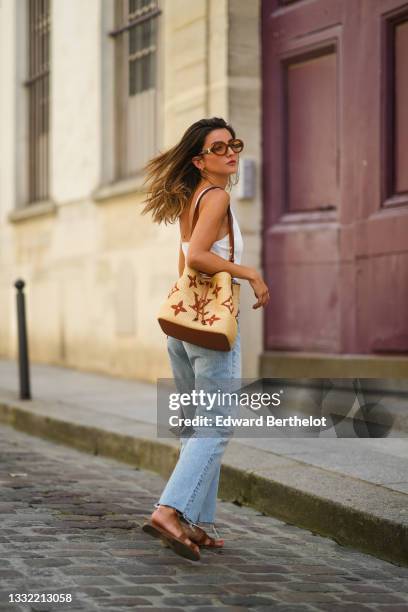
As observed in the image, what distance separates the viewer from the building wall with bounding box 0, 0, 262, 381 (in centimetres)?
912

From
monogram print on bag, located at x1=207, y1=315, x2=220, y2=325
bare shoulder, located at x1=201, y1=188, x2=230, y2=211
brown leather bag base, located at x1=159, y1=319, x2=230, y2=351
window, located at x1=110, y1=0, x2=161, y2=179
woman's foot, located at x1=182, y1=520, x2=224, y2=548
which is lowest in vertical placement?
woman's foot, located at x1=182, y1=520, x2=224, y2=548

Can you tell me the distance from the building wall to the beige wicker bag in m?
4.66

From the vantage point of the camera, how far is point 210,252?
172 inches

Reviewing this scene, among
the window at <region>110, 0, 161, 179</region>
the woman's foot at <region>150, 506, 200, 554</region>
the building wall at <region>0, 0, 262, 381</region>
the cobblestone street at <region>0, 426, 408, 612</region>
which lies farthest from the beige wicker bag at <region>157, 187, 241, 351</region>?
the window at <region>110, 0, 161, 179</region>

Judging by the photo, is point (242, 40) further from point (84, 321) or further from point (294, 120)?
point (84, 321)

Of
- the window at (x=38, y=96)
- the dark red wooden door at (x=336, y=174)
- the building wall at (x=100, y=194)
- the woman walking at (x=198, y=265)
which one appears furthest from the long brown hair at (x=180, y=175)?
the window at (x=38, y=96)

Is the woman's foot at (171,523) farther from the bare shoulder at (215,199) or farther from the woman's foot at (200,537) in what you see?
the bare shoulder at (215,199)

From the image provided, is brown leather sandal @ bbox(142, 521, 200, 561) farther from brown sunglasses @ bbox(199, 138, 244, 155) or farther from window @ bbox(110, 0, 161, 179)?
window @ bbox(110, 0, 161, 179)

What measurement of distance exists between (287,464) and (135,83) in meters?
6.03

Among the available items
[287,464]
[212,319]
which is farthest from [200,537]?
[287,464]

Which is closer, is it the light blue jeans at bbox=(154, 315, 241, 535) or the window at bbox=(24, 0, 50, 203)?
the light blue jeans at bbox=(154, 315, 241, 535)

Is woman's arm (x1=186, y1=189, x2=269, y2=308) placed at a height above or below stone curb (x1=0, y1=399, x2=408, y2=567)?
above

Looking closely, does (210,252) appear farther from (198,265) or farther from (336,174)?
(336,174)

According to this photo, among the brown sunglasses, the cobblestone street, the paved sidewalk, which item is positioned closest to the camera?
the cobblestone street
